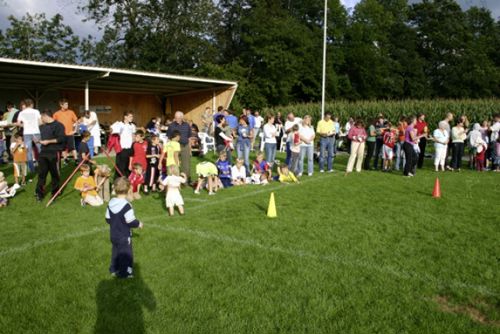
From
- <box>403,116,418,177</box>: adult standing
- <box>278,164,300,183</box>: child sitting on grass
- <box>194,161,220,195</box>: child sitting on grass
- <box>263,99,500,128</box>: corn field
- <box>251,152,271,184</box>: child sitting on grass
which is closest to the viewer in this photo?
<box>194,161,220,195</box>: child sitting on grass

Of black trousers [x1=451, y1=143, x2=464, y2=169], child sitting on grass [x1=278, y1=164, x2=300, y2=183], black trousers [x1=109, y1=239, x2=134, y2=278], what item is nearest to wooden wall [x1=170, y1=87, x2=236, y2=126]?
child sitting on grass [x1=278, y1=164, x2=300, y2=183]

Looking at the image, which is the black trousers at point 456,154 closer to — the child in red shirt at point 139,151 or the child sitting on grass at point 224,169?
the child sitting on grass at point 224,169

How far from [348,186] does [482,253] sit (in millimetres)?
5871

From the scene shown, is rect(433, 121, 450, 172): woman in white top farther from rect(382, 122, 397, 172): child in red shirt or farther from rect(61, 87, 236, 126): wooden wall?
rect(61, 87, 236, 126): wooden wall

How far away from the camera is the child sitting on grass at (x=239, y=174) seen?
41.7ft

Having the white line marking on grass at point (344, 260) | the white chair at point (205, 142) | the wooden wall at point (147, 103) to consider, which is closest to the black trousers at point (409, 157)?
the white chair at point (205, 142)

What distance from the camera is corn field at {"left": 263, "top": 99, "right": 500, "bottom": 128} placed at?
2781cm

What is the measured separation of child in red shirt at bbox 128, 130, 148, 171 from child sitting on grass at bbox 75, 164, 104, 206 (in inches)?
45.4

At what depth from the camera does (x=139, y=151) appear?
11.1 metres

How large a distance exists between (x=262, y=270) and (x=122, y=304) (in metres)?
1.73

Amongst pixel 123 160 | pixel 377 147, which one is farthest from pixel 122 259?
pixel 377 147

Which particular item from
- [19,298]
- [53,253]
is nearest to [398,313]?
[19,298]

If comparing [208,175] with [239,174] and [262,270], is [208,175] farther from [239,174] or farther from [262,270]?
[262,270]

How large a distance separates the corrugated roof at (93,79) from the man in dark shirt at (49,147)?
714 cm
